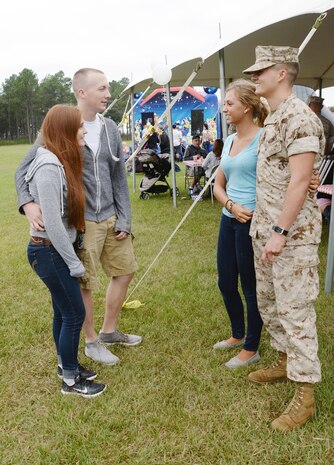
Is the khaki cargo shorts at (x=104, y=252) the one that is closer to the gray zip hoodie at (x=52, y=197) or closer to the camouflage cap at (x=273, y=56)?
the gray zip hoodie at (x=52, y=197)

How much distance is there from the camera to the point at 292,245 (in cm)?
203

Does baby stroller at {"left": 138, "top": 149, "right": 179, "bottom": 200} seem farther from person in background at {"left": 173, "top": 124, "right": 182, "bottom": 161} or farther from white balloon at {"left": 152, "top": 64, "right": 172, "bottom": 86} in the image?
person in background at {"left": 173, "top": 124, "right": 182, "bottom": 161}

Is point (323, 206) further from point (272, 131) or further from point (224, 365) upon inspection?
point (272, 131)

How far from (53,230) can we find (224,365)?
1444 millimetres

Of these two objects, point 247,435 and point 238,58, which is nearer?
point 247,435

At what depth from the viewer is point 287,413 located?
2.16m

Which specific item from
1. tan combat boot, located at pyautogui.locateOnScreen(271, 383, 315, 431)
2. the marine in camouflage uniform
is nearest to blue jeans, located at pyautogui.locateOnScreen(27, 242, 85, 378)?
the marine in camouflage uniform

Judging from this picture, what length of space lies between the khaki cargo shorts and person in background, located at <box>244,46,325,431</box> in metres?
1.02

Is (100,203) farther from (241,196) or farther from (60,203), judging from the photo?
(241,196)

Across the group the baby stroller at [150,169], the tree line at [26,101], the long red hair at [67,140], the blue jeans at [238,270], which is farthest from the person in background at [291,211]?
the tree line at [26,101]

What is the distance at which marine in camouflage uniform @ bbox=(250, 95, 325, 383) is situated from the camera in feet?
6.54

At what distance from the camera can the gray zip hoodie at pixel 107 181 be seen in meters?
2.56

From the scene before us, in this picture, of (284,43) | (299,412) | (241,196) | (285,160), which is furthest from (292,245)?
(284,43)

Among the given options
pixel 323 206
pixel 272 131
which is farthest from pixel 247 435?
pixel 323 206
